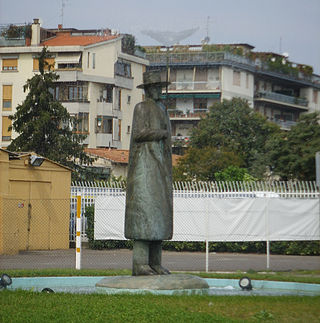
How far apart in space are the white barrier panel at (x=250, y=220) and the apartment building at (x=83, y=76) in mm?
44639

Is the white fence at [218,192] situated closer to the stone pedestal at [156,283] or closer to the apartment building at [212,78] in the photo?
the stone pedestal at [156,283]

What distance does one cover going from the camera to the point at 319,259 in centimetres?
2542

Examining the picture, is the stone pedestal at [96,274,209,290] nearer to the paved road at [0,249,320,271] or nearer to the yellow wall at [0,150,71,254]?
the paved road at [0,249,320,271]

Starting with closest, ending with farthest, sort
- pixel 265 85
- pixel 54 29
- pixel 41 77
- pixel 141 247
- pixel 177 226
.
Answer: pixel 141 247 < pixel 177 226 < pixel 41 77 < pixel 54 29 < pixel 265 85

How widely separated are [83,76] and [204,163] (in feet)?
57.8

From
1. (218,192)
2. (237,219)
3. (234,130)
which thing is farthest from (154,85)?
(234,130)

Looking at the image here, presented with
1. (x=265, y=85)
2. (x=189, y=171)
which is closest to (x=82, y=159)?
(x=189, y=171)

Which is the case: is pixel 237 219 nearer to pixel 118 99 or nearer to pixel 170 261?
pixel 170 261

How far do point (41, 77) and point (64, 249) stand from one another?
676 inches

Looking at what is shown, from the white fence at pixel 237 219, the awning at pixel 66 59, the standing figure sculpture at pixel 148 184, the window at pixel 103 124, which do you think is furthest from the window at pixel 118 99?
the standing figure sculpture at pixel 148 184

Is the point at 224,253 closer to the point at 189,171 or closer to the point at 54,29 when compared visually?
the point at 189,171

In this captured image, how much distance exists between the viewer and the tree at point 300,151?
49.6 meters

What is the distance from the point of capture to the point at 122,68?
71.6m

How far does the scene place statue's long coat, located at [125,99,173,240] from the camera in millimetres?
12211
